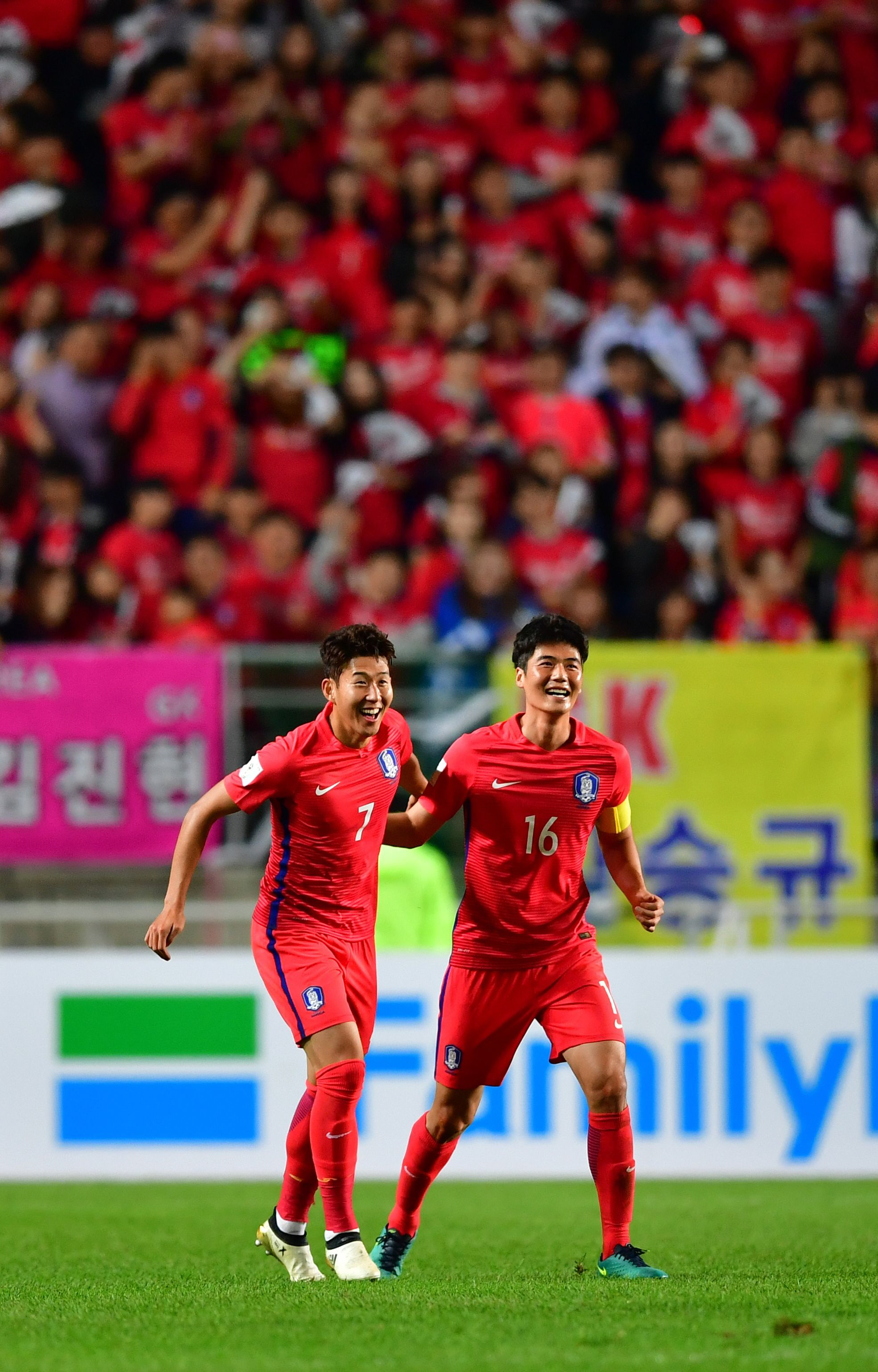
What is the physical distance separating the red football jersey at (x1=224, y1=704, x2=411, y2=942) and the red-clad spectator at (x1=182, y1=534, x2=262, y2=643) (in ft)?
16.8

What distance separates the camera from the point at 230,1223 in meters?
8.16

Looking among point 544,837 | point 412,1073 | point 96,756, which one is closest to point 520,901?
point 544,837

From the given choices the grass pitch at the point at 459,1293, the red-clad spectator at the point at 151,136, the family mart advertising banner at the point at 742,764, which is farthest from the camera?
the red-clad spectator at the point at 151,136

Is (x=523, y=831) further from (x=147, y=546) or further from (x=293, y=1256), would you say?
(x=147, y=546)

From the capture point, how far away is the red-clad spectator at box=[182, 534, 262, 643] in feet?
37.8

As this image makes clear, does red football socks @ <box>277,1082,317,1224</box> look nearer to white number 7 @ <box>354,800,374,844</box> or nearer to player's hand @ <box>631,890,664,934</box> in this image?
white number 7 @ <box>354,800,374,844</box>

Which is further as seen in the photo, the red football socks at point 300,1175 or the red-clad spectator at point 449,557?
the red-clad spectator at point 449,557

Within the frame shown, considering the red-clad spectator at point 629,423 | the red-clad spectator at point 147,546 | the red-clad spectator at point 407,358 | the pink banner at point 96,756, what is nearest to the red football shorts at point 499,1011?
the pink banner at point 96,756

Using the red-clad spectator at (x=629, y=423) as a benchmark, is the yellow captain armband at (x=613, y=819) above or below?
below

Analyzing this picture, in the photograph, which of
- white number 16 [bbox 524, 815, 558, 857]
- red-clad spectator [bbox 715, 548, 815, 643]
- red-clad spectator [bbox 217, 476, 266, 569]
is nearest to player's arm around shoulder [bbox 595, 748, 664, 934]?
white number 16 [bbox 524, 815, 558, 857]

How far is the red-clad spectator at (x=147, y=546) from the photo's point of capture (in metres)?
11.7

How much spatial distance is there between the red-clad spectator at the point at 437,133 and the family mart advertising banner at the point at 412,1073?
7128mm

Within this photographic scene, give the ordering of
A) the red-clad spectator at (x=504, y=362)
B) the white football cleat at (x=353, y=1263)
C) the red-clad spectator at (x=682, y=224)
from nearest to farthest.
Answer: the white football cleat at (x=353, y=1263) → the red-clad spectator at (x=504, y=362) → the red-clad spectator at (x=682, y=224)

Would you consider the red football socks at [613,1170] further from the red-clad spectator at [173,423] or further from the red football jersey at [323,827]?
the red-clad spectator at [173,423]
